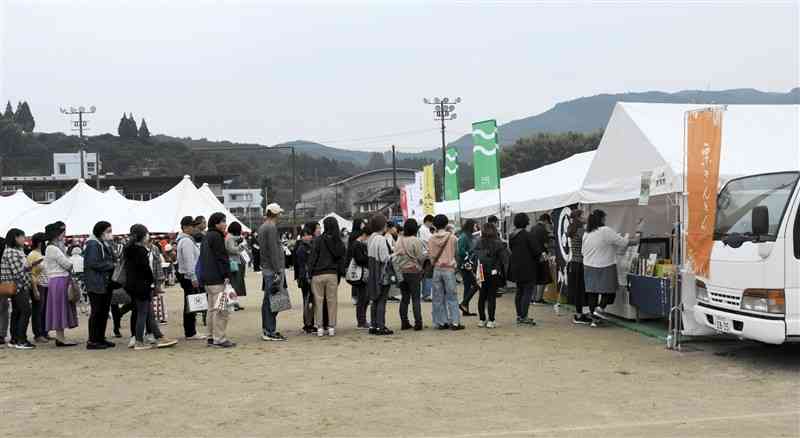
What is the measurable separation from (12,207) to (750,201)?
23.3 metres

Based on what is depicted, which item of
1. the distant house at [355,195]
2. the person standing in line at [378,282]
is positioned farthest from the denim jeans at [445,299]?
the distant house at [355,195]

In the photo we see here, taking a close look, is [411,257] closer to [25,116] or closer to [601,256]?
[601,256]

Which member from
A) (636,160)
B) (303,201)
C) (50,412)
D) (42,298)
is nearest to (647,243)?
(636,160)

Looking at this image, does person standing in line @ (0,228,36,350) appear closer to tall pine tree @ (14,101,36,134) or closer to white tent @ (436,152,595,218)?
white tent @ (436,152,595,218)

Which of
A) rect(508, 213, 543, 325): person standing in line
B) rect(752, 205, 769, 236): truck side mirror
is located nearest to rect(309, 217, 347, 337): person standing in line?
rect(508, 213, 543, 325): person standing in line

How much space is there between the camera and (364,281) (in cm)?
1029

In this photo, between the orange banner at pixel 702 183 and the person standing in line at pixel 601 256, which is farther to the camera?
the person standing in line at pixel 601 256

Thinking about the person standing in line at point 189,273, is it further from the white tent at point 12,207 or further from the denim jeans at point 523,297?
the white tent at point 12,207

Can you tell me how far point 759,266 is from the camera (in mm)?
6949

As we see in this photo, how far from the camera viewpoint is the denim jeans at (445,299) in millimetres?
10148

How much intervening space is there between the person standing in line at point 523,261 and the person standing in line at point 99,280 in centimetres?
572

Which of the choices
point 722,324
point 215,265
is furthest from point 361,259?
point 722,324

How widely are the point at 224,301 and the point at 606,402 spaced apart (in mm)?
5077

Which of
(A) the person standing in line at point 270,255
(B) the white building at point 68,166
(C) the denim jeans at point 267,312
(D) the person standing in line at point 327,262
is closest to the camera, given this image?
(A) the person standing in line at point 270,255
